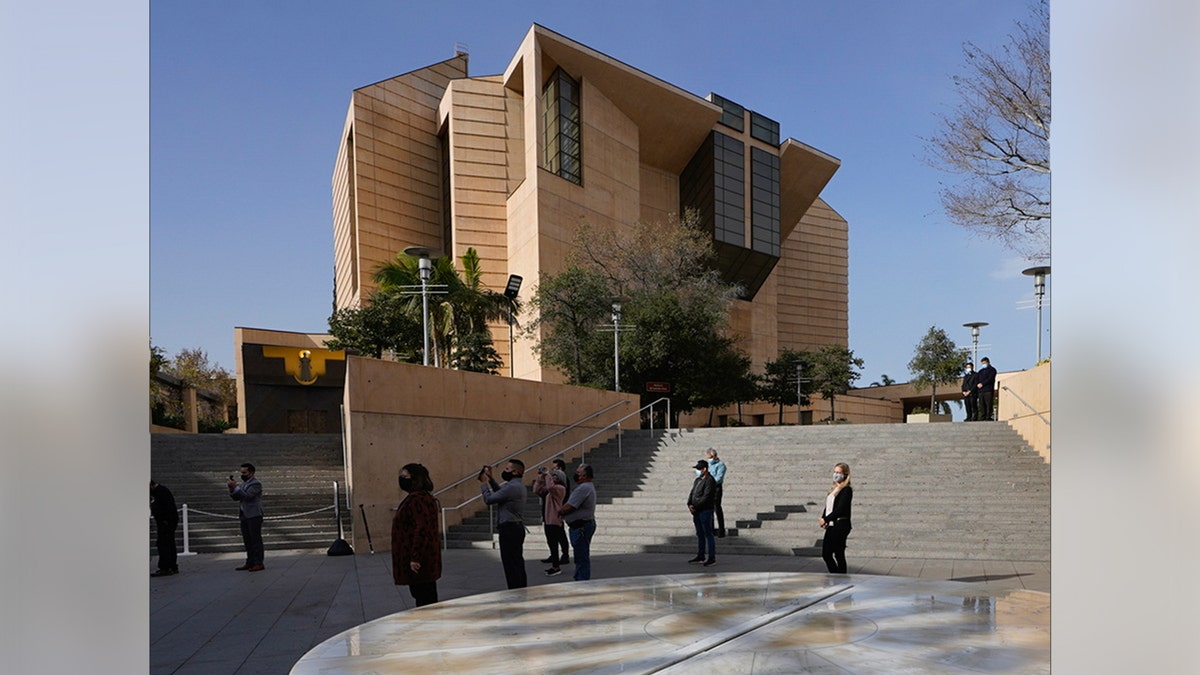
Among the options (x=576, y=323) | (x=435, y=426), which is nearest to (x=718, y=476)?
(x=435, y=426)

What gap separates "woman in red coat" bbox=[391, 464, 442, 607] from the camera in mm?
6059

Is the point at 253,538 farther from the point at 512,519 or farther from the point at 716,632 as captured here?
the point at 716,632

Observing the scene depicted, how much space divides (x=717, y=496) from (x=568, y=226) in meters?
27.2

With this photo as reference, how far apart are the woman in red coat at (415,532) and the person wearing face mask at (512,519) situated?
5.38 ft

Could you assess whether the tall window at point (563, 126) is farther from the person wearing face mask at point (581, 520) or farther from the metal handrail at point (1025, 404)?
the person wearing face mask at point (581, 520)

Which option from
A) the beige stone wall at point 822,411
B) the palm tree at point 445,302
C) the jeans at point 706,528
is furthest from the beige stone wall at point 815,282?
the jeans at point 706,528

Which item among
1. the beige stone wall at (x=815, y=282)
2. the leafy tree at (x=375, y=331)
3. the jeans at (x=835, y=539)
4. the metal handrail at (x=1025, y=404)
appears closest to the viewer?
the jeans at (x=835, y=539)

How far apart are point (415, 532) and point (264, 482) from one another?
12236 millimetres

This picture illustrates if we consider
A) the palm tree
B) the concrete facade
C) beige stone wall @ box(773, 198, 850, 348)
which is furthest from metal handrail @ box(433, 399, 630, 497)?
beige stone wall @ box(773, 198, 850, 348)

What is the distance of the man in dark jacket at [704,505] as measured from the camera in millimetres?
10445
